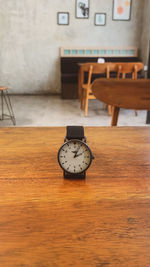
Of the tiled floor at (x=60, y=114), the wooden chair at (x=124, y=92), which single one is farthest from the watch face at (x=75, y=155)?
the tiled floor at (x=60, y=114)

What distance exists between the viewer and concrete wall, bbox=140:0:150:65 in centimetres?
564

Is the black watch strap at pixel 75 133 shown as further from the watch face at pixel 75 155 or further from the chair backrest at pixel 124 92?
the chair backrest at pixel 124 92

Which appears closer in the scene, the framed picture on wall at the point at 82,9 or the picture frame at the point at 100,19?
the framed picture on wall at the point at 82,9

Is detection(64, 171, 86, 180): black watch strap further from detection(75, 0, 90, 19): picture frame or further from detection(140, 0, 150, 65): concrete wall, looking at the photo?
detection(75, 0, 90, 19): picture frame

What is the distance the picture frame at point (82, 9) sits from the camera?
5.73 meters

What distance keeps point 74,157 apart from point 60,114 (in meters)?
3.86

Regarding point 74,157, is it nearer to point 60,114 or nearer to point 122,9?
point 60,114

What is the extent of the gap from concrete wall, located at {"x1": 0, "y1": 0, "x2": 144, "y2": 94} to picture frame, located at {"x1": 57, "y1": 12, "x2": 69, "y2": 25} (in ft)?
0.28

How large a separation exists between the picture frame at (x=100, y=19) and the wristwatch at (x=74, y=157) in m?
5.83

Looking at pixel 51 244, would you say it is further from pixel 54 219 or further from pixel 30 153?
pixel 30 153

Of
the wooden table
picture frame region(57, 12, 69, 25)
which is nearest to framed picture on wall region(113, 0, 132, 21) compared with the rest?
picture frame region(57, 12, 69, 25)

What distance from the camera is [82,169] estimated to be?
67 cm

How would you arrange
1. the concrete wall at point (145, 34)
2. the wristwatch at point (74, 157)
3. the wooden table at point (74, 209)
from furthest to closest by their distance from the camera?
the concrete wall at point (145, 34)
the wristwatch at point (74, 157)
the wooden table at point (74, 209)

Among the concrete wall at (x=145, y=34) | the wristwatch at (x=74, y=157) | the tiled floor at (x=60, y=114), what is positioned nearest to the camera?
the wristwatch at (x=74, y=157)
